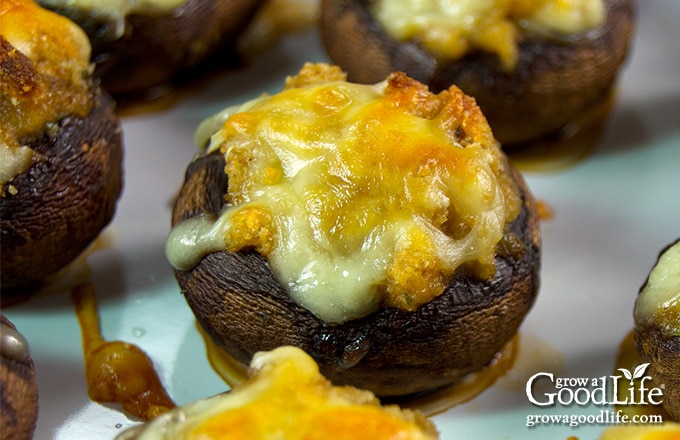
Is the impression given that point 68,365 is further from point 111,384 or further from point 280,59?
point 280,59

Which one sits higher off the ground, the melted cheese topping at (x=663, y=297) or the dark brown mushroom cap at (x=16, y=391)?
the dark brown mushroom cap at (x=16, y=391)

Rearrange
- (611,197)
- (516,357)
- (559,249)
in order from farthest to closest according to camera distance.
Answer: (611,197) < (559,249) < (516,357)

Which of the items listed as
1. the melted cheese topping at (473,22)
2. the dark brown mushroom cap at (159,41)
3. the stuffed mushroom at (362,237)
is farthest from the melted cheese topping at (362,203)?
the dark brown mushroom cap at (159,41)

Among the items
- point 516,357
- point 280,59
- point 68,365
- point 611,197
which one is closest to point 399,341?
point 516,357

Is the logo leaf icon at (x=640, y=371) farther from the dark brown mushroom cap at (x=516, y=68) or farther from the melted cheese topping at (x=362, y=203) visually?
the dark brown mushroom cap at (x=516, y=68)

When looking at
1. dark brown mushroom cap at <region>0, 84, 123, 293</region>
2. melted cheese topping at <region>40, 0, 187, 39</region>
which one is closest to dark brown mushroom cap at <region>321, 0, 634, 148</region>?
melted cheese topping at <region>40, 0, 187, 39</region>
